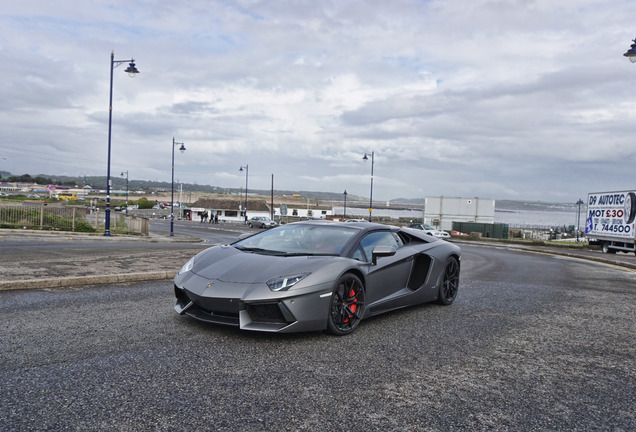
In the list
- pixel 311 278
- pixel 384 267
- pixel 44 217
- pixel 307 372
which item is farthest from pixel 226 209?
pixel 307 372

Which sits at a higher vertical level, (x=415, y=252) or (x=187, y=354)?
(x=415, y=252)

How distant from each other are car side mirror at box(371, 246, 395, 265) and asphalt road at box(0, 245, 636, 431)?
30.1 inches

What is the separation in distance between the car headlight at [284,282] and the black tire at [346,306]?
43 centimetres

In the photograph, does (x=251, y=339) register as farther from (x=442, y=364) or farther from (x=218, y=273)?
(x=442, y=364)

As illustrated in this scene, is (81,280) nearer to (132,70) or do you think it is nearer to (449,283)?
(449,283)

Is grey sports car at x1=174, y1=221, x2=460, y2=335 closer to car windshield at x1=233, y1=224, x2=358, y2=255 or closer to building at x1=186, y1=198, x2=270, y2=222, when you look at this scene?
car windshield at x1=233, y1=224, x2=358, y2=255

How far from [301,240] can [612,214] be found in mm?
28593

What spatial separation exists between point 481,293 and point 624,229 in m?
23.7

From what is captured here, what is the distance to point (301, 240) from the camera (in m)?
6.18

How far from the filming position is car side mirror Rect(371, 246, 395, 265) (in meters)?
5.84

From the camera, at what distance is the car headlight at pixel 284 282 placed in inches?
191

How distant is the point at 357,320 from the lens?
552 centimetres

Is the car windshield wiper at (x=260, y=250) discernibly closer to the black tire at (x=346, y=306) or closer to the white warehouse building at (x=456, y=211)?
the black tire at (x=346, y=306)

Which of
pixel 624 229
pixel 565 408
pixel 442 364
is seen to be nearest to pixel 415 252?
pixel 442 364
